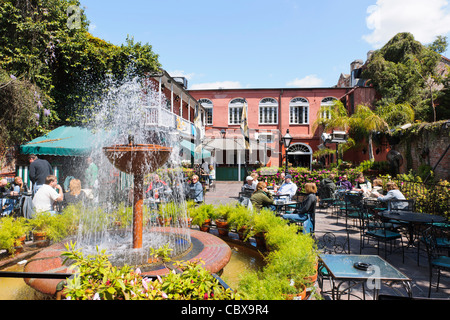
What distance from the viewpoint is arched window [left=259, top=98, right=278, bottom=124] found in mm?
25906

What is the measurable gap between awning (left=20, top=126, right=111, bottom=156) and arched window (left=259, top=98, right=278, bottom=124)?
1751cm

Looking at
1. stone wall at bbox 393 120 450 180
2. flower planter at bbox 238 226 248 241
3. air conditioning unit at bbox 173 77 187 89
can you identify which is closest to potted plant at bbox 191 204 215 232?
flower planter at bbox 238 226 248 241

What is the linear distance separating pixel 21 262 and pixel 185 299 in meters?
3.75

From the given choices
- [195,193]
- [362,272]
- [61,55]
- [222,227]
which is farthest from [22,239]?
[61,55]

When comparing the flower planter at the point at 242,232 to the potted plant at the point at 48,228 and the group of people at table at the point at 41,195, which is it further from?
the group of people at table at the point at 41,195

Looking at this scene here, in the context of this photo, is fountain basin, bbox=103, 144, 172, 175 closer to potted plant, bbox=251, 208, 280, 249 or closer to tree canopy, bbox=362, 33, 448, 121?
potted plant, bbox=251, 208, 280, 249

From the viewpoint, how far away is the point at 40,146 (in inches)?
395

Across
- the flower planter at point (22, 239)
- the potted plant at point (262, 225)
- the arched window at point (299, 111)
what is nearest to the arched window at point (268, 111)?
the arched window at point (299, 111)

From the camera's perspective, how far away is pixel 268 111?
1023 inches

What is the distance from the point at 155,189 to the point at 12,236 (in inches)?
184

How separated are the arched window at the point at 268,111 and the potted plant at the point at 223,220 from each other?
20924 mm
